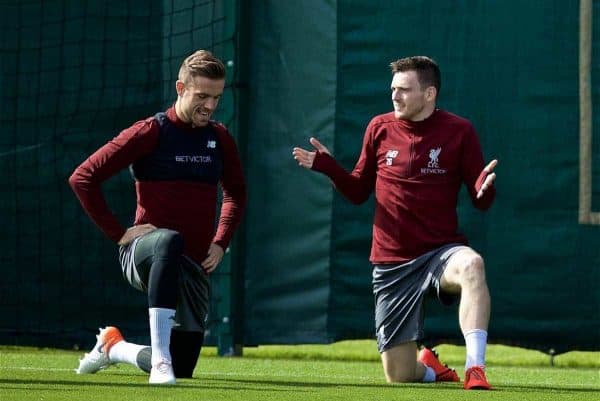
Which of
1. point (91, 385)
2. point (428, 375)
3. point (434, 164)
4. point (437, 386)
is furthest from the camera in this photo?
point (428, 375)

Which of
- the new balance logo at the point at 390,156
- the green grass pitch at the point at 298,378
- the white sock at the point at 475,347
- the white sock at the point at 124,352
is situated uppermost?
the new balance logo at the point at 390,156

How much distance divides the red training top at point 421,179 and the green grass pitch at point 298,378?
0.66 meters

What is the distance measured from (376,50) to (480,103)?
726 mm

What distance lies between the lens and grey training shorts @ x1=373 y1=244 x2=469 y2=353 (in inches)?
249

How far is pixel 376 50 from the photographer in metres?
8.74

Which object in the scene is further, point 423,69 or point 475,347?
point 423,69

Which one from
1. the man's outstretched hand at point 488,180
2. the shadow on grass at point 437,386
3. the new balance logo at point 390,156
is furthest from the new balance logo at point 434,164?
the shadow on grass at point 437,386

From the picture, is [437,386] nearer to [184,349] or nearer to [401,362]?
[401,362]

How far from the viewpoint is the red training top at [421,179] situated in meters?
6.40

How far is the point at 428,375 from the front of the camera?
671cm

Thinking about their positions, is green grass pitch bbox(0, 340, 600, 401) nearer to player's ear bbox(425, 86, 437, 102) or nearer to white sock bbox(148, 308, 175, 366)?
white sock bbox(148, 308, 175, 366)

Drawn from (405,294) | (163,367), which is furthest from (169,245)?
(405,294)

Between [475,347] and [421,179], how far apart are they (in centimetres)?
91

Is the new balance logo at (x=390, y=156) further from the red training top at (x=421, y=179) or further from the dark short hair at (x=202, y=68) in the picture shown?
the dark short hair at (x=202, y=68)
